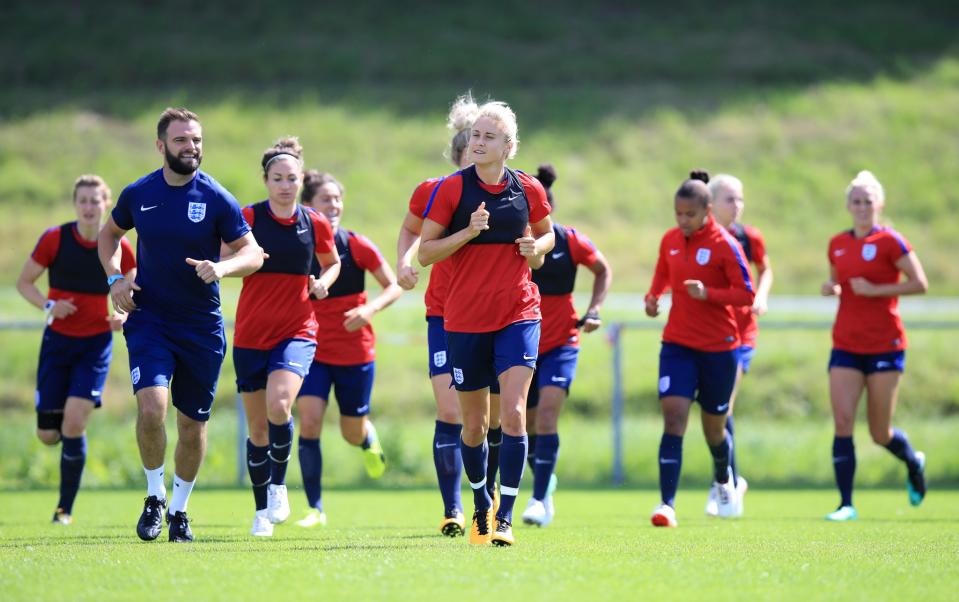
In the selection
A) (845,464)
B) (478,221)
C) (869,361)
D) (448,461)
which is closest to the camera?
(478,221)

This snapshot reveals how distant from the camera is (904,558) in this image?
6809mm

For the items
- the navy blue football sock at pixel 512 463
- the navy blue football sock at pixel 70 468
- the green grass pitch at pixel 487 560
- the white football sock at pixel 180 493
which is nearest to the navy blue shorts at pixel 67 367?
the navy blue football sock at pixel 70 468

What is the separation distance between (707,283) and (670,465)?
53.1 inches

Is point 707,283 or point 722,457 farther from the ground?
point 707,283

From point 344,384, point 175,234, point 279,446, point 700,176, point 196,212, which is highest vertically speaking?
point 700,176

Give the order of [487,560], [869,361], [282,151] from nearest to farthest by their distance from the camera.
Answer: [487,560]
[282,151]
[869,361]

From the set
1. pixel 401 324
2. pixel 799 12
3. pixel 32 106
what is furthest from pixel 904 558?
pixel 799 12

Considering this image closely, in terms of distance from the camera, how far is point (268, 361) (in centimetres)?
863

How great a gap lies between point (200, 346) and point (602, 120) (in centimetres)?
2974

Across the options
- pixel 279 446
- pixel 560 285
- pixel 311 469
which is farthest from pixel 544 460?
pixel 279 446

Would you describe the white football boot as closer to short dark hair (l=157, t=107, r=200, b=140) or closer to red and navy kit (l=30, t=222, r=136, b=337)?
red and navy kit (l=30, t=222, r=136, b=337)

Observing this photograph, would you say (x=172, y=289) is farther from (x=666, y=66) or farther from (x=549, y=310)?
(x=666, y=66)

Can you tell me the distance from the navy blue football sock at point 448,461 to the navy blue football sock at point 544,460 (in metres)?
1.20

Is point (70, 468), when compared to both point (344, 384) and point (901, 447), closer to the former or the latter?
point (344, 384)
